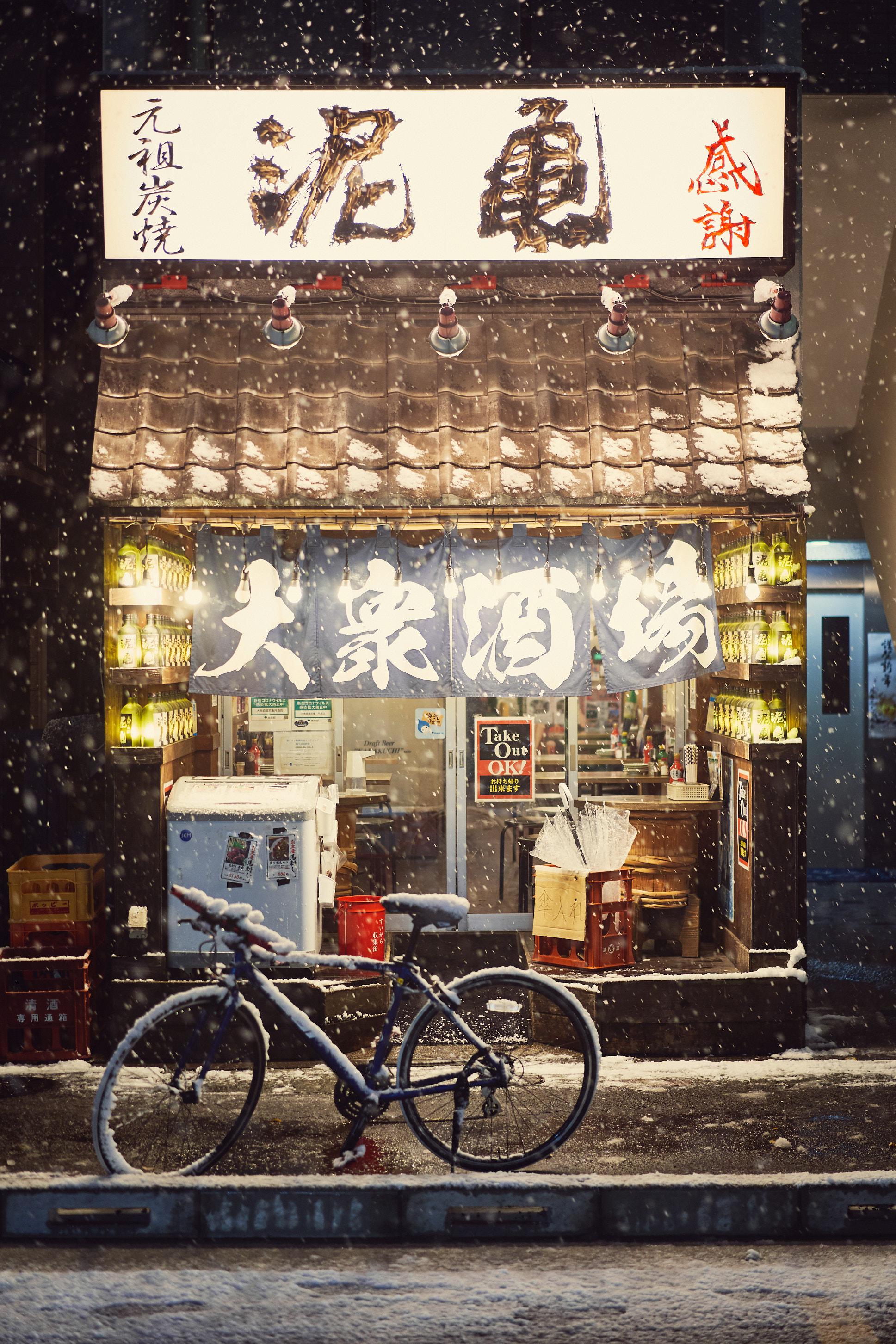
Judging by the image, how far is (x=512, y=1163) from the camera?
5.69 meters

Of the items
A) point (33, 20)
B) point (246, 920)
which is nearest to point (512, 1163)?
point (246, 920)

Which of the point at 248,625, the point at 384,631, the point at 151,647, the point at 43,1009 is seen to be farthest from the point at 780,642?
the point at 43,1009

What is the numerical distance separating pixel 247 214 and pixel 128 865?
212 inches

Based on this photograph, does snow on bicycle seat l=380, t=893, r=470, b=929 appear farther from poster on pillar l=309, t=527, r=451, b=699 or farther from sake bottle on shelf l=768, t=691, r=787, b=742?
sake bottle on shelf l=768, t=691, r=787, b=742

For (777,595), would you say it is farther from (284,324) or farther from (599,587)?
(284,324)

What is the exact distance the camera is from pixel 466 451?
26.5 ft

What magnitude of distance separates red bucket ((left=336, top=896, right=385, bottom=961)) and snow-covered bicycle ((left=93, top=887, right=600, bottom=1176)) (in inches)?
97.7

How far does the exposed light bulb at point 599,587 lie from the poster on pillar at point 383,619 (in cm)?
123

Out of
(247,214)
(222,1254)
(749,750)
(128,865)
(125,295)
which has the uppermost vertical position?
(247,214)

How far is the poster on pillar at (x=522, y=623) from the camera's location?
8273 mm

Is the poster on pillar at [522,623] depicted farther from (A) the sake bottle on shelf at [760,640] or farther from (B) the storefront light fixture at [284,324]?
(B) the storefront light fixture at [284,324]

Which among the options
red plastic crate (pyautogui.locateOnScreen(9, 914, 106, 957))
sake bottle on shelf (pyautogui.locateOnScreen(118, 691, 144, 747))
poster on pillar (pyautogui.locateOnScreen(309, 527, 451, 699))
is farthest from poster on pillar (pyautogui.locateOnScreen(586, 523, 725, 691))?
red plastic crate (pyautogui.locateOnScreen(9, 914, 106, 957))

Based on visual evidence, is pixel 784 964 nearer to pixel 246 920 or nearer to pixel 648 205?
pixel 246 920

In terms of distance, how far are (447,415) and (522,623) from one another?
1.80 m
